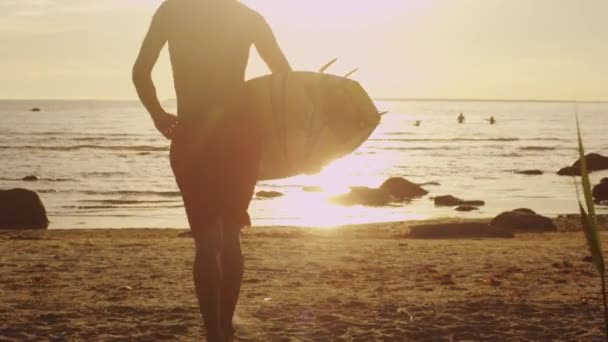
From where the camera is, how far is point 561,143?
71.5 m

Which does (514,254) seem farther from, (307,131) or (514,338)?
(307,131)

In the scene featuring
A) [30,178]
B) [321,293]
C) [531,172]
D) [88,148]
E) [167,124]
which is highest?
[88,148]

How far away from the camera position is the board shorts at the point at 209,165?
14.2 ft

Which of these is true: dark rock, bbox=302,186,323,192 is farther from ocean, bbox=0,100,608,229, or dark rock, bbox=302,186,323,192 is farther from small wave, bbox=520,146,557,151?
small wave, bbox=520,146,557,151

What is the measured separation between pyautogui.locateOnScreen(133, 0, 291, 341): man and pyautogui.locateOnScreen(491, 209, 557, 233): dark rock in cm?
1303

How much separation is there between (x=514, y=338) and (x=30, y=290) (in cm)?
432

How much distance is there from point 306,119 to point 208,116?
825 millimetres

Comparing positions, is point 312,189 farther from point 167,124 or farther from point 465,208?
point 167,124

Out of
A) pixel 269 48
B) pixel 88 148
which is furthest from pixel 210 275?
pixel 88 148

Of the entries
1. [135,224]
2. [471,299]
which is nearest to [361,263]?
[471,299]

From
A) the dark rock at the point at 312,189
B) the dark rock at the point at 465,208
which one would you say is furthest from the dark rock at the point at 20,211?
the dark rock at the point at 312,189

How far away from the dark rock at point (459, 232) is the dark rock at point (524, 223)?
220 cm

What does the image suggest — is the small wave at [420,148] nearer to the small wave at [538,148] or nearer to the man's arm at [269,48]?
the small wave at [538,148]

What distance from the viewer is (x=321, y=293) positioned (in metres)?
7.34
